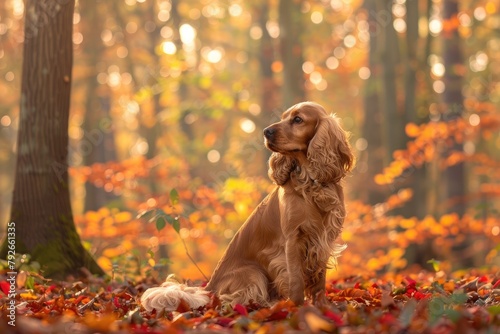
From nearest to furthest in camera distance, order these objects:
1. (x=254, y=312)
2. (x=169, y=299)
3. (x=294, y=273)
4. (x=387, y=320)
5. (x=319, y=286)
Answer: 1. (x=387, y=320)
2. (x=254, y=312)
3. (x=169, y=299)
4. (x=294, y=273)
5. (x=319, y=286)

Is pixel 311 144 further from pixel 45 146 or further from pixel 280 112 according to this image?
pixel 280 112

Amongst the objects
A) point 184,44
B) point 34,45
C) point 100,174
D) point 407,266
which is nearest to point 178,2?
point 184,44

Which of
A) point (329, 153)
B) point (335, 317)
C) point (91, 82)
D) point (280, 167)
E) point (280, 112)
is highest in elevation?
point (91, 82)

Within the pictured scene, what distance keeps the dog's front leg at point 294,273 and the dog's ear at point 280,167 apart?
49 centimetres

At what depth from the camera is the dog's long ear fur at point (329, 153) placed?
463 cm

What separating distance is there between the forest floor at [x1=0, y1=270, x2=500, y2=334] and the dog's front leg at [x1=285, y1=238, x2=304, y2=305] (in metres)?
0.18

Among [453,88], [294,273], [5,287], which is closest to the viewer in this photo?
[294,273]

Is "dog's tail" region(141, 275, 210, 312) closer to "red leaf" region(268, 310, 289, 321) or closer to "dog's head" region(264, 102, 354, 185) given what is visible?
"red leaf" region(268, 310, 289, 321)

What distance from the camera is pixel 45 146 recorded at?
6008 millimetres

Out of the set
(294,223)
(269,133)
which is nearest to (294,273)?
(294,223)

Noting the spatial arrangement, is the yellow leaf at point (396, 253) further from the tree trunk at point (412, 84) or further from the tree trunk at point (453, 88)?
the tree trunk at point (453, 88)

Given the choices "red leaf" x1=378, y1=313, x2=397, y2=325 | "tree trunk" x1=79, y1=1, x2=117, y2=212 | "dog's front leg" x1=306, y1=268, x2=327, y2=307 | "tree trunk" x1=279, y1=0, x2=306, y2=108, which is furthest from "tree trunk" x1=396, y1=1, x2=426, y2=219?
"red leaf" x1=378, y1=313, x2=397, y2=325

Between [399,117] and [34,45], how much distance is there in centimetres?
721

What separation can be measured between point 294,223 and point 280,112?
23.7 feet
